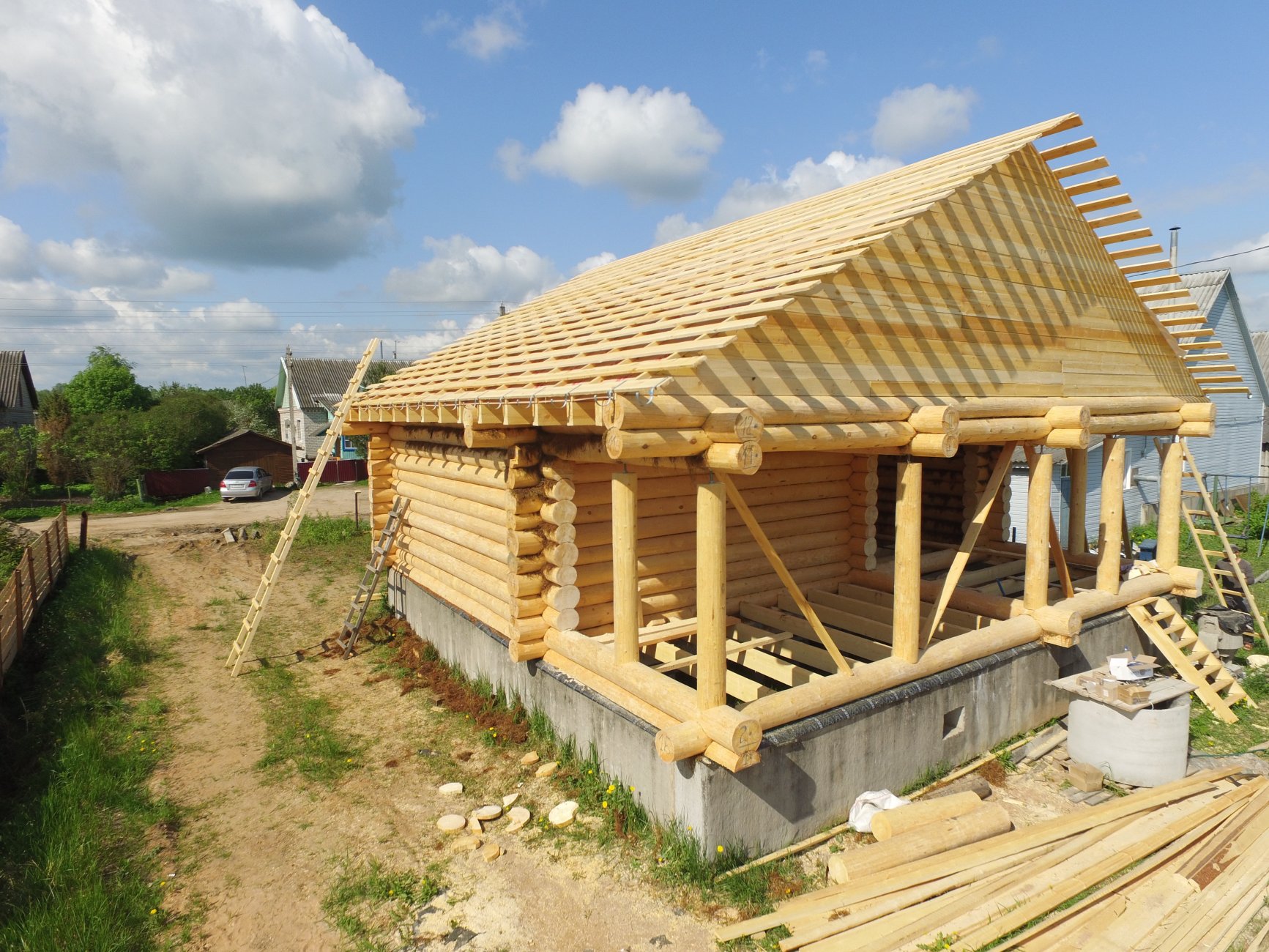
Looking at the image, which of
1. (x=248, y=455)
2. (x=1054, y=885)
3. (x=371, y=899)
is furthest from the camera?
(x=248, y=455)

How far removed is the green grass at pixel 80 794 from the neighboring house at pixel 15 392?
33.4 metres

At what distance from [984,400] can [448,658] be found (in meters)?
7.44

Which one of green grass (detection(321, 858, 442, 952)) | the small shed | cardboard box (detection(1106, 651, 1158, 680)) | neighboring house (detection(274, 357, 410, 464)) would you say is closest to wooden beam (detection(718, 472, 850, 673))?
cardboard box (detection(1106, 651, 1158, 680))

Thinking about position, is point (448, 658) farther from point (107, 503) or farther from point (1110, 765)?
point (107, 503)

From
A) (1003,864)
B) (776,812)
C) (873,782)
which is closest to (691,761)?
(776,812)

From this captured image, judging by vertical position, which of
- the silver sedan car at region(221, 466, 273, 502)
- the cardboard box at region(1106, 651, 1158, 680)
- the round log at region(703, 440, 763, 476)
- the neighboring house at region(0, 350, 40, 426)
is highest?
the neighboring house at region(0, 350, 40, 426)

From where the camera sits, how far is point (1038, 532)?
7.82 meters

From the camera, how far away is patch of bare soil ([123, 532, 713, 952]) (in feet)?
16.1

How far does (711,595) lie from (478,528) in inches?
162

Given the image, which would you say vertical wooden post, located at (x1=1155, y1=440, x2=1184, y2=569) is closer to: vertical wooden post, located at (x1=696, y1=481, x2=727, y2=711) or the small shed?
vertical wooden post, located at (x1=696, y1=481, x2=727, y2=711)

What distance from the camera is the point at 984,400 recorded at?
7.19 m

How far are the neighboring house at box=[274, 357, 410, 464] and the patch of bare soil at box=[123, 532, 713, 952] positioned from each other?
30387mm

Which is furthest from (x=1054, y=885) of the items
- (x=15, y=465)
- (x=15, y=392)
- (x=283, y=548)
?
(x=15, y=392)

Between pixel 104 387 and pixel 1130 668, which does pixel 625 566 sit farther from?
pixel 104 387
